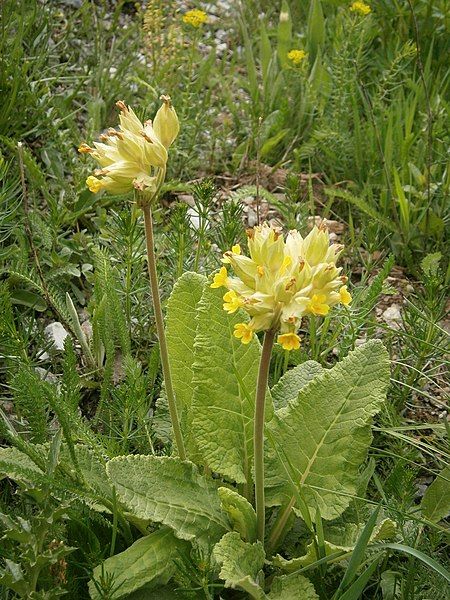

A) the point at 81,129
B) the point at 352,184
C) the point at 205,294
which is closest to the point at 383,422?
the point at 205,294

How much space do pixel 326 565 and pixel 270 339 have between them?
647 millimetres

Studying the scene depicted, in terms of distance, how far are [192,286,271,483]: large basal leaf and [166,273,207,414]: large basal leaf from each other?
0.40 feet

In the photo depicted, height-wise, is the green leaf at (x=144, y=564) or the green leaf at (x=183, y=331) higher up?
the green leaf at (x=183, y=331)

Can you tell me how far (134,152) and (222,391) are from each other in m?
0.65

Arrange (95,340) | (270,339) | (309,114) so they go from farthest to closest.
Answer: (309,114), (95,340), (270,339)

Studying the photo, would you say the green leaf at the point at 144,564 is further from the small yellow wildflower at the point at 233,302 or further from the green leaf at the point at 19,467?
the small yellow wildflower at the point at 233,302

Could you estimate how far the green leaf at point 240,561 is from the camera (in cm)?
162

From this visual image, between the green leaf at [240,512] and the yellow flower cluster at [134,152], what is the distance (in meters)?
0.69

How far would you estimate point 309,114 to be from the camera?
3.65 meters

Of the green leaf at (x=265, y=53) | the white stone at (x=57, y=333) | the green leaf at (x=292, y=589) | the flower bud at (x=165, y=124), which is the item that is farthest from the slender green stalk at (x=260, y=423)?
the green leaf at (x=265, y=53)

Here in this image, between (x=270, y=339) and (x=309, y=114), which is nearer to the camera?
(x=270, y=339)

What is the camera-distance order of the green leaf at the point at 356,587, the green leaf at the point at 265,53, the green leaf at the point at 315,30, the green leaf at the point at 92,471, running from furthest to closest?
the green leaf at the point at 315,30, the green leaf at the point at 265,53, the green leaf at the point at 92,471, the green leaf at the point at 356,587

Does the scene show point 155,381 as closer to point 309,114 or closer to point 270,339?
point 270,339

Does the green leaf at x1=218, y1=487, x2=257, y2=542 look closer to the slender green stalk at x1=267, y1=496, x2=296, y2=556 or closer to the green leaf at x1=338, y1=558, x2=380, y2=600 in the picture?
the slender green stalk at x1=267, y1=496, x2=296, y2=556
